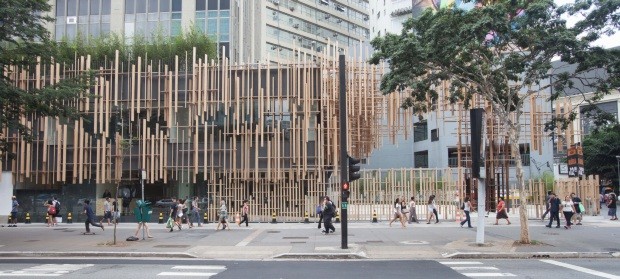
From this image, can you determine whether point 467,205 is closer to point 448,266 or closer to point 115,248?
point 448,266

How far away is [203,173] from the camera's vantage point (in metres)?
30.5

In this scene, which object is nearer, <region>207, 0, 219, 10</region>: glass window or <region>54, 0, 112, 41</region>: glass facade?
<region>207, 0, 219, 10</region>: glass window

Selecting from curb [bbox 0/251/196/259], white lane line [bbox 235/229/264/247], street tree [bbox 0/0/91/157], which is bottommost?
white lane line [bbox 235/229/264/247]

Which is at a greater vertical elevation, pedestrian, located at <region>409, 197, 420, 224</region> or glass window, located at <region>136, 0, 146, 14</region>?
glass window, located at <region>136, 0, 146, 14</region>

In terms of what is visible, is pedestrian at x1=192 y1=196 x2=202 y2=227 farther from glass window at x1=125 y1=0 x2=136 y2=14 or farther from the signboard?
glass window at x1=125 y1=0 x2=136 y2=14

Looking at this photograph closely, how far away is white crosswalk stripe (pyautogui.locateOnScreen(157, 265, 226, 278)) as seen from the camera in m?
12.7

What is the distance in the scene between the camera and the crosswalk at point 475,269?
41.0ft

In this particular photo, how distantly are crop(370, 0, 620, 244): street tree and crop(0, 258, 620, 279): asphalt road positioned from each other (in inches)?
160

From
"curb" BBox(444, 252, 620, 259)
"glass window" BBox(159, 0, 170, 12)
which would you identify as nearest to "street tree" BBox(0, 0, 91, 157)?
"curb" BBox(444, 252, 620, 259)

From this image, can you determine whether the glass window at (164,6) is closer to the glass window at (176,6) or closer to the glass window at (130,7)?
the glass window at (176,6)

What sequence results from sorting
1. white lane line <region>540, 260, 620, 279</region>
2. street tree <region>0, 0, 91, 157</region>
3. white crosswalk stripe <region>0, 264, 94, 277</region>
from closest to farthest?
white lane line <region>540, 260, 620, 279</region>
white crosswalk stripe <region>0, 264, 94, 277</region>
street tree <region>0, 0, 91, 157</region>

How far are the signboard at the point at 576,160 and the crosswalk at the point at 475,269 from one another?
1927cm

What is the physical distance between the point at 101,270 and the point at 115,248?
187 inches

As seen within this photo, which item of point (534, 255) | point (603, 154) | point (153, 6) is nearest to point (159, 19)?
point (153, 6)
